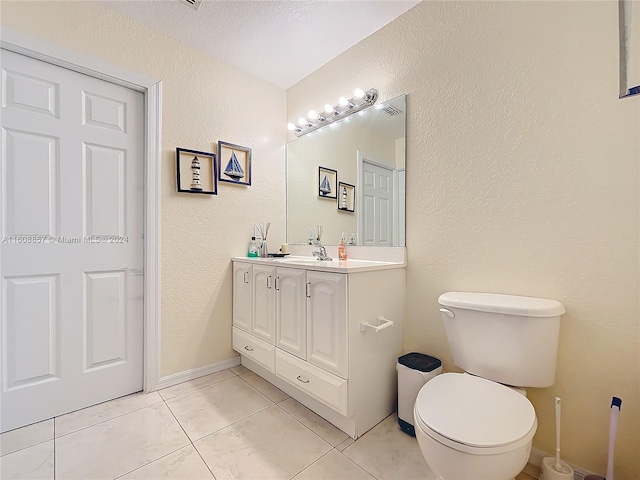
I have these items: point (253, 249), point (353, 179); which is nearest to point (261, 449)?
point (253, 249)

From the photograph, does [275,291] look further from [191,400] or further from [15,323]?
[15,323]

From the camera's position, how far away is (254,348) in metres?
2.04

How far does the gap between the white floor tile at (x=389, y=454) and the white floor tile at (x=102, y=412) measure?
4.25 ft

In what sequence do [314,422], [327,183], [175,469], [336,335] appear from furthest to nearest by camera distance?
[327,183], [314,422], [336,335], [175,469]

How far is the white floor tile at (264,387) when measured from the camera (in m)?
1.87

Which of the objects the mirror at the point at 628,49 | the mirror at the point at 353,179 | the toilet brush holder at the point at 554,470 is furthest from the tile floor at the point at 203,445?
the mirror at the point at 628,49

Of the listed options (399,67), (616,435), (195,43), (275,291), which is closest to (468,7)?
(399,67)

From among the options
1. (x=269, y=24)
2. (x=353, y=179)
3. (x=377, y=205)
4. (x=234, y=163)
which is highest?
(x=269, y=24)

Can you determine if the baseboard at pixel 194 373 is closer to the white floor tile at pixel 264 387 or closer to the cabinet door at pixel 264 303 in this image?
the white floor tile at pixel 264 387

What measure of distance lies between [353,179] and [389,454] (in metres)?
1.63

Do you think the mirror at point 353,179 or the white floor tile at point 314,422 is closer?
the white floor tile at point 314,422

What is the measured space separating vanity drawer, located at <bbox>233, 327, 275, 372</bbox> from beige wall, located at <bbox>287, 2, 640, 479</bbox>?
890 millimetres

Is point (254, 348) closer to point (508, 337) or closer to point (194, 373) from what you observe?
point (194, 373)

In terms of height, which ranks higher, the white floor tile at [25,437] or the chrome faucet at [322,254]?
the chrome faucet at [322,254]
